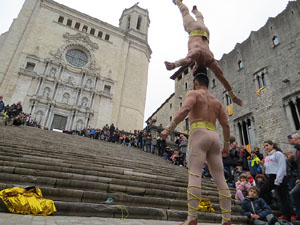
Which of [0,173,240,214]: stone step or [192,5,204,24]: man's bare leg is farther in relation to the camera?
[192,5,204,24]: man's bare leg

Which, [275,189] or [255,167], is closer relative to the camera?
[275,189]

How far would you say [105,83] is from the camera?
99.9 feet

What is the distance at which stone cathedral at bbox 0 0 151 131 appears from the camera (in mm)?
24938

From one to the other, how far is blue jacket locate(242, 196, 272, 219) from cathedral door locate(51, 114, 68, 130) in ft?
83.5

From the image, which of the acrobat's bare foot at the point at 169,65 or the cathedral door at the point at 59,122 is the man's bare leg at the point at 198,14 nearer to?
the acrobat's bare foot at the point at 169,65

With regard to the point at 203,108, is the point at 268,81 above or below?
above

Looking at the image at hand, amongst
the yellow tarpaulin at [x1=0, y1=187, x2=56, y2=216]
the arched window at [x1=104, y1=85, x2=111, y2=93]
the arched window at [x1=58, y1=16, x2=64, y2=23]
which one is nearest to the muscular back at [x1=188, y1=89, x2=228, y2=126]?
the yellow tarpaulin at [x1=0, y1=187, x2=56, y2=216]

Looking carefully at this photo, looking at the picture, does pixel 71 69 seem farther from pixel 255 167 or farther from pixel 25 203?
pixel 25 203

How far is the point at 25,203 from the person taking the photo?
9.04 ft

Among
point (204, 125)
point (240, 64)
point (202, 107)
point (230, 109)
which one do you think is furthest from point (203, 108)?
point (240, 64)

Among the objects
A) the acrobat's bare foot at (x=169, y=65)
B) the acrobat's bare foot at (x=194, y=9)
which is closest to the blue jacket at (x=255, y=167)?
the acrobat's bare foot at (x=194, y=9)

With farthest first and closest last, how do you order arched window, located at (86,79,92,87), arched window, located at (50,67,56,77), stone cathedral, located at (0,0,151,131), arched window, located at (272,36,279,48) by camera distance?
arched window, located at (86,79,92,87) < arched window, located at (50,67,56,77) < stone cathedral, located at (0,0,151,131) < arched window, located at (272,36,279,48)

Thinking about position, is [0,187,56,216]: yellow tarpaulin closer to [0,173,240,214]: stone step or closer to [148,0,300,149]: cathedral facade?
[0,173,240,214]: stone step

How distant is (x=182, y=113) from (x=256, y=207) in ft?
Result: 11.5
